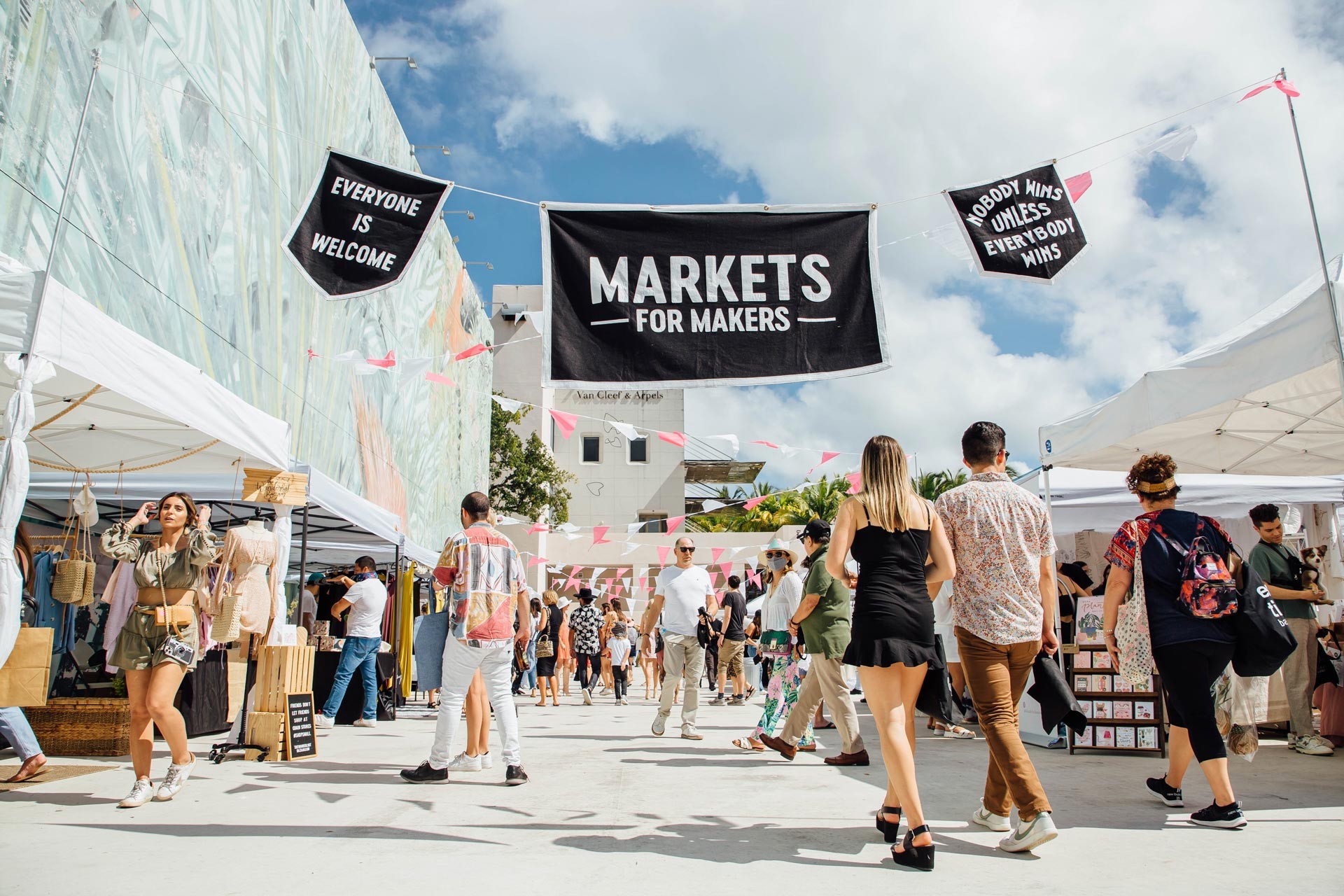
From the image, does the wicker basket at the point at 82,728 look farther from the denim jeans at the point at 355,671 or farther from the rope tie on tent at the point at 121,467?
the denim jeans at the point at 355,671

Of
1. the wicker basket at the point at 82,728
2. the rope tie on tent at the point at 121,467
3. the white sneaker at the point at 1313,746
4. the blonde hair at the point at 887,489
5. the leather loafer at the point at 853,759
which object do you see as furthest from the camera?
the rope tie on tent at the point at 121,467

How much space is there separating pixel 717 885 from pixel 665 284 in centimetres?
302

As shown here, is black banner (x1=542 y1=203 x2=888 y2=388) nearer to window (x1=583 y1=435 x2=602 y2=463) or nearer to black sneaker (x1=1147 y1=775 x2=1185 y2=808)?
black sneaker (x1=1147 y1=775 x2=1185 y2=808)

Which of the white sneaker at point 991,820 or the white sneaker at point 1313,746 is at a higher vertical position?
the white sneaker at point 991,820

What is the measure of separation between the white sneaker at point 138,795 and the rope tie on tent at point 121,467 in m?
3.11

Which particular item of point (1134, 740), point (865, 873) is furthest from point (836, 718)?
point (865, 873)

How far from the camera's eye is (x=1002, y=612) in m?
3.86

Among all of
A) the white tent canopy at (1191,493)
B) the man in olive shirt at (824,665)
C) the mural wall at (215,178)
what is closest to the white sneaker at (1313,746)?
the white tent canopy at (1191,493)

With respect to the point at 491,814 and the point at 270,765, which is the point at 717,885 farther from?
the point at 270,765

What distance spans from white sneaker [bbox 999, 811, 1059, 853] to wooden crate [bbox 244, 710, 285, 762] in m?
5.18

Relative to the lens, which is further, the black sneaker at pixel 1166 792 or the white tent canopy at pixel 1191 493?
the white tent canopy at pixel 1191 493

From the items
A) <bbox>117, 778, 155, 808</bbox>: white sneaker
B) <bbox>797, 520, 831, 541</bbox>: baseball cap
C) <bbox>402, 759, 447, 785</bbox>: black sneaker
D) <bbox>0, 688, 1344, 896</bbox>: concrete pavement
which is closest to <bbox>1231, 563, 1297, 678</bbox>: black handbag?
<bbox>0, 688, 1344, 896</bbox>: concrete pavement

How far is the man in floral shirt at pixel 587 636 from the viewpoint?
1388 centimetres

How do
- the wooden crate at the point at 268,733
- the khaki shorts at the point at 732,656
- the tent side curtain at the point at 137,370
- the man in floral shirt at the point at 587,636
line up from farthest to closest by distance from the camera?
the man in floral shirt at the point at 587,636
the khaki shorts at the point at 732,656
the wooden crate at the point at 268,733
the tent side curtain at the point at 137,370
